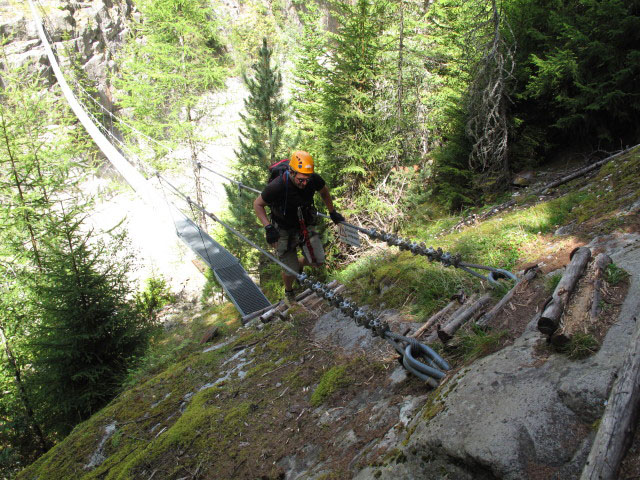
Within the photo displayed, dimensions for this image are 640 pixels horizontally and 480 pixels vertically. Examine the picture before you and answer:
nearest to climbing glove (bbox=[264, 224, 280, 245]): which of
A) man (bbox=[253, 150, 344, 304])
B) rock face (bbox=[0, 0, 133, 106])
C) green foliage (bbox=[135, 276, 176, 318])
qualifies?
man (bbox=[253, 150, 344, 304])

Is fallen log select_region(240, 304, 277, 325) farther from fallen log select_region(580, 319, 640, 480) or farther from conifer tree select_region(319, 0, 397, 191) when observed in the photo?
fallen log select_region(580, 319, 640, 480)

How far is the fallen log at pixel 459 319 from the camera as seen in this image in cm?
274

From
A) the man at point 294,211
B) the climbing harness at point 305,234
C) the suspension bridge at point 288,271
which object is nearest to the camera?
the suspension bridge at point 288,271

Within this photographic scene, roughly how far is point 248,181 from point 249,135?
4.19ft

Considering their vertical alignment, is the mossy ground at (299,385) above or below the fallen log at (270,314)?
below

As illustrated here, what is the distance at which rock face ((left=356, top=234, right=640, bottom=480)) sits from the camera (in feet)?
4.95

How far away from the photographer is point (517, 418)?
65.0 inches

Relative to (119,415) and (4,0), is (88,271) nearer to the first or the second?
(119,415)

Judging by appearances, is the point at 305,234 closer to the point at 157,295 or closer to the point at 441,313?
the point at 441,313

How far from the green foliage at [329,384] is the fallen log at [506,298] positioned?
1220mm

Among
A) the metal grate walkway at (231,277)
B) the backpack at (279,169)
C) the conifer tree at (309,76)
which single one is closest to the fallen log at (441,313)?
the backpack at (279,169)

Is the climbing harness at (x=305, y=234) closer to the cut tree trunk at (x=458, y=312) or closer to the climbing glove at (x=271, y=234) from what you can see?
the climbing glove at (x=271, y=234)

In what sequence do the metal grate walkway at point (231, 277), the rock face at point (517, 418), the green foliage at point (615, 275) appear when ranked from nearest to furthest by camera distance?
the rock face at point (517, 418)
the green foliage at point (615, 275)
the metal grate walkway at point (231, 277)

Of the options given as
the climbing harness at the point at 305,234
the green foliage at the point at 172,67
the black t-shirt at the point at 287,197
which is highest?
the green foliage at the point at 172,67
